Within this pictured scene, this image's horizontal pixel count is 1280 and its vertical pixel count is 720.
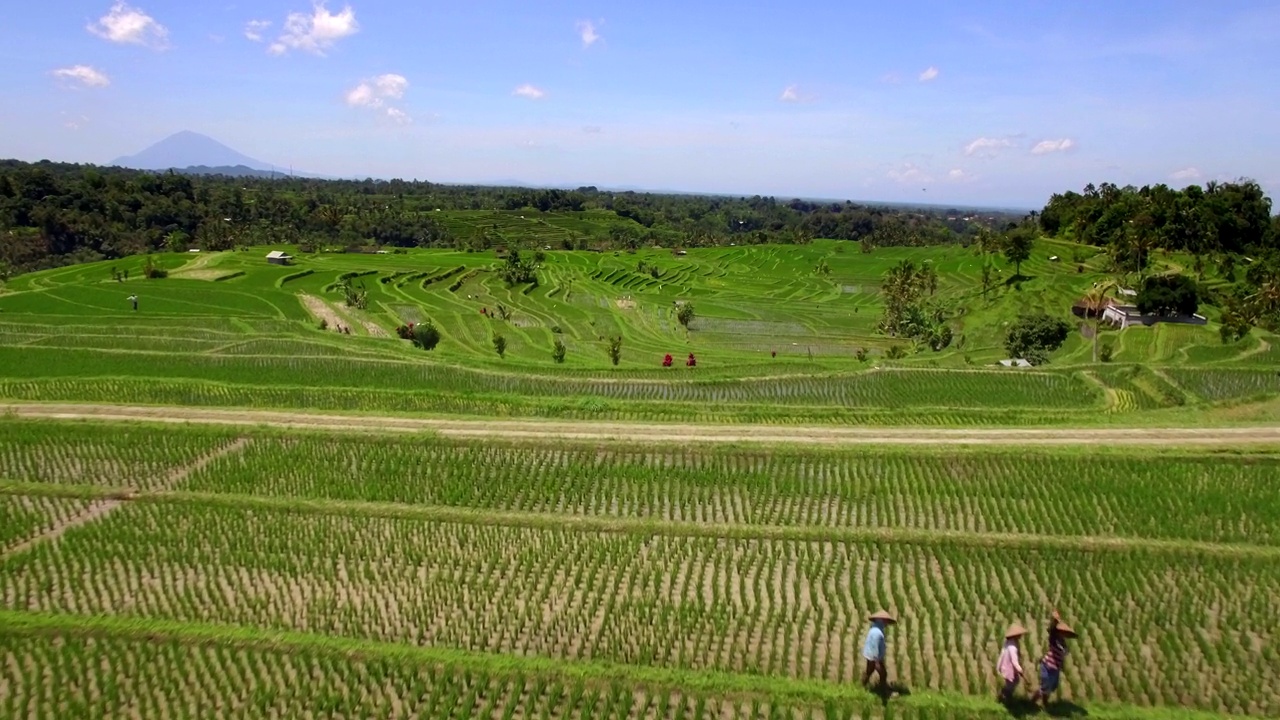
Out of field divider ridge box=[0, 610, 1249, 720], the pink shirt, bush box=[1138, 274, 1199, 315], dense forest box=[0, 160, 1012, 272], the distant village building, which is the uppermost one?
dense forest box=[0, 160, 1012, 272]

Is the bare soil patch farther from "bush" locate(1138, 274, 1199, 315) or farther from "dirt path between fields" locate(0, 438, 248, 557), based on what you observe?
"bush" locate(1138, 274, 1199, 315)

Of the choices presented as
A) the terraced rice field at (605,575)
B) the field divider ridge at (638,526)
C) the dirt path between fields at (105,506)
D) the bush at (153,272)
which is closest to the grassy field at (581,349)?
the bush at (153,272)

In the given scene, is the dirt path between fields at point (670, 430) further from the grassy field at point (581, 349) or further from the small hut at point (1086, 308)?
the small hut at point (1086, 308)

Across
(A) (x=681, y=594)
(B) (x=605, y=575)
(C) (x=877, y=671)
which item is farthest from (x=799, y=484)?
(C) (x=877, y=671)

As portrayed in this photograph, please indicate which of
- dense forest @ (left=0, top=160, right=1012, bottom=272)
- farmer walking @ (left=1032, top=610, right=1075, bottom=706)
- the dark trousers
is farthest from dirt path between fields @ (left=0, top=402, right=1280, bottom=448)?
dense forest @ (left=0, top=160, right=1012, bottom=272)

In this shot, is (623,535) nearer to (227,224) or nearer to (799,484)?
(799,484)
